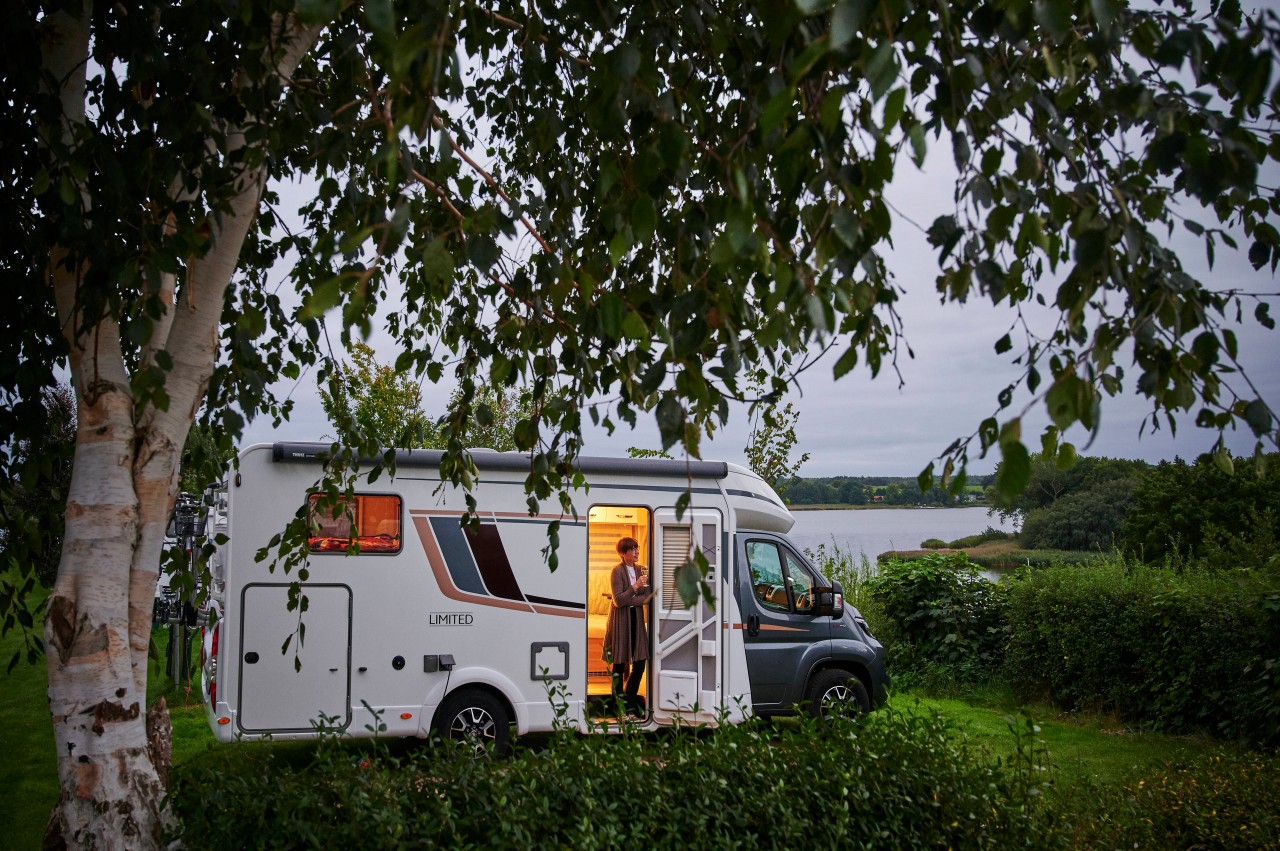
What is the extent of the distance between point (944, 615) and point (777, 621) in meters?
4.31

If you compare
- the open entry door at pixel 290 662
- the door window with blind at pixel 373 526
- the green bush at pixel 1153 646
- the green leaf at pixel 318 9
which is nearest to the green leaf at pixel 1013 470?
the green leaf at pixel 318 9

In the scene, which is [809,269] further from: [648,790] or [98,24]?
[98,24]

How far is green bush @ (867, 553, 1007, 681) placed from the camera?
469 inches

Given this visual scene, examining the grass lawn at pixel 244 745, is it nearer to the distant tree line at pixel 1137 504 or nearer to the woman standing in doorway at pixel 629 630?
the woman standing in doorway at pixel 629 630

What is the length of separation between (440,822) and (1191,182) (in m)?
2.98

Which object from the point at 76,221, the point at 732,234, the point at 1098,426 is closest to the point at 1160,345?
the point at 1098,426

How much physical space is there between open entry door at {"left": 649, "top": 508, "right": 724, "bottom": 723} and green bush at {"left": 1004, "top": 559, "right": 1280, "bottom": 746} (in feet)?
14.8

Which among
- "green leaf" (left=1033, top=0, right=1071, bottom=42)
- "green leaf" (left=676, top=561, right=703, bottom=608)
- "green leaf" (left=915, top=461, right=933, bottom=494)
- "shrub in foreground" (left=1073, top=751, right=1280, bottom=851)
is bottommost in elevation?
"shrub in foreground" (left=1073, top=751, right=1280, bottom=851)

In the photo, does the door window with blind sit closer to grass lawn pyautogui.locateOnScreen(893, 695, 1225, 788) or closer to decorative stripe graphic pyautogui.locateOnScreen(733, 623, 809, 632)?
decorative stripe graphic pyautogui.locateOnScreen(733, 623, 809, 632)

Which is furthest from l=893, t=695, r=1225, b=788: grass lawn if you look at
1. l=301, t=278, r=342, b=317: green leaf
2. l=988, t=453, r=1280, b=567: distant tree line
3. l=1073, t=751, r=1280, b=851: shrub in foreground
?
l=988, t=453, r=1280, b=567: distant tree line

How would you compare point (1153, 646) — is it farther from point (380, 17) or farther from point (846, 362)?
point (380, 17)

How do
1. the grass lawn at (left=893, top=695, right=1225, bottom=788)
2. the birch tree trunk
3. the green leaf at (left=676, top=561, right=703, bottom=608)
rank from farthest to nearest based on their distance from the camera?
the grass lawn at (left=893, top=695, right=1225, bottom=788) < the birch tree trunk < the green leaf at (left=676, top=561, right=703, bottom=608)

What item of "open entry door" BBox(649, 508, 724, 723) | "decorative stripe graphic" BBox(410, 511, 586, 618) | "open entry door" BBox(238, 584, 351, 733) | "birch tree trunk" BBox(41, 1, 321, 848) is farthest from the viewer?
"open entry door" BBox(649, 508, 724, 723)

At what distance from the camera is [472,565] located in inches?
312
